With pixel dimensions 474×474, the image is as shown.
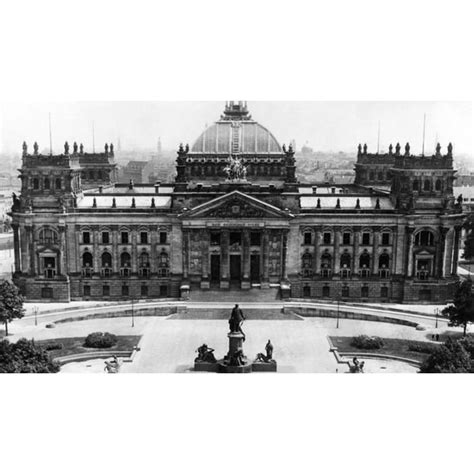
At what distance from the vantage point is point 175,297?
8262 centimetres

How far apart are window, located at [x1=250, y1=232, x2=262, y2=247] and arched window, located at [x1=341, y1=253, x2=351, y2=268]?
10.7 meters

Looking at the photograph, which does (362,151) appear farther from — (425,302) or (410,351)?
(410,351)

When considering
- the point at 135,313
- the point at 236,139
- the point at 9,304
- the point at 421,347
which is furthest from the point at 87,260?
the point at 421,347

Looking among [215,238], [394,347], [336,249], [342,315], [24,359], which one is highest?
[215,238]

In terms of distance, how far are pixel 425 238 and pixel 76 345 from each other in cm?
4493

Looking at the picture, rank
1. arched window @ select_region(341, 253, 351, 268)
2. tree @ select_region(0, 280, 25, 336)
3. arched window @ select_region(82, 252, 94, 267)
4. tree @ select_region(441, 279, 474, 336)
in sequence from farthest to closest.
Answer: arched window @ select_region(341, 253, 351, 268) → arched window @ select_region(82, 252, 94, 267) → tree @ select_region(441, 279, 474, 336) → tree @ select_region(0, 280, 25, 336)

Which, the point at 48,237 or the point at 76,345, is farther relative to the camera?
the point at 48,237

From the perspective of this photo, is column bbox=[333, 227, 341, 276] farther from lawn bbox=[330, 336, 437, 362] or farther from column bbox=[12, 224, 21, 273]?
column bbox=[12, 224, 21, 273]

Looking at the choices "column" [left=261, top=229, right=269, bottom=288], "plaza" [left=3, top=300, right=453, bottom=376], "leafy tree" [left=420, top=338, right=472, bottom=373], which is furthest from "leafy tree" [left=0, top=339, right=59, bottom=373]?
"column" [left=261, top=229, right=269, bottom=288]

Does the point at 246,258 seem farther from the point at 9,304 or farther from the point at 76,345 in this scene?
the point at 9,304

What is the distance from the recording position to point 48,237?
82.6 metres

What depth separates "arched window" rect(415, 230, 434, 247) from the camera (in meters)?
83.2

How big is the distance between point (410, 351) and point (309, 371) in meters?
11.8

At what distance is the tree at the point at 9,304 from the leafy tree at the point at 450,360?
1564 inches
